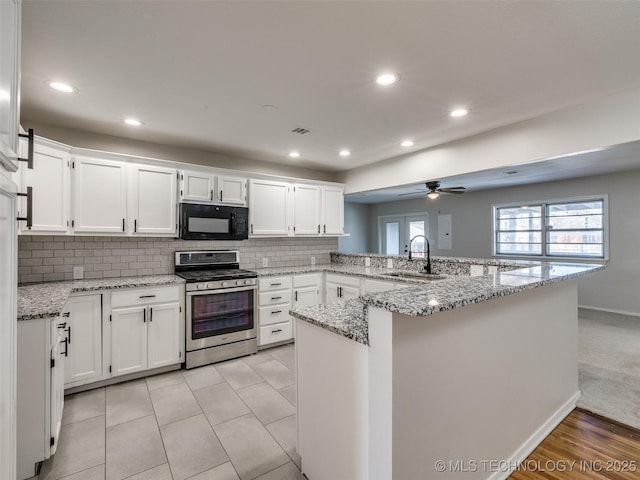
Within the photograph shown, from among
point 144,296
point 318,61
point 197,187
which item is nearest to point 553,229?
point 318,61

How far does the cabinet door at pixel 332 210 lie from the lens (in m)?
4.76

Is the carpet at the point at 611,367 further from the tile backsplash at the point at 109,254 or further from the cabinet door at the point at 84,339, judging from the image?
the cabinet door at the point at 84,339

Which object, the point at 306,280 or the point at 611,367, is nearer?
the point at 611,367

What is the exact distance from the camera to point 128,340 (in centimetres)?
295

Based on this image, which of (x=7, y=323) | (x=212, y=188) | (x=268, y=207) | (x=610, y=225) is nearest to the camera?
(x=7, y=323)

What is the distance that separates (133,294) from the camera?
2.98 m

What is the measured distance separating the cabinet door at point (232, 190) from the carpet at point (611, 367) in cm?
387

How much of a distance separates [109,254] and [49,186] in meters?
0.90

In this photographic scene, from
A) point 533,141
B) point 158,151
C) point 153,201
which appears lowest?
point 153,201

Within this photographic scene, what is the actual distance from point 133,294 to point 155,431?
1.29 meters

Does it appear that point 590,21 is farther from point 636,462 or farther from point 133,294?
point 133,294

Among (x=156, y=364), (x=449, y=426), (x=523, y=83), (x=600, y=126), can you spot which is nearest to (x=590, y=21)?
(x=523, y=83)

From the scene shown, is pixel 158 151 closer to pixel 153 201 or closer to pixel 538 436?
pixel 153 201

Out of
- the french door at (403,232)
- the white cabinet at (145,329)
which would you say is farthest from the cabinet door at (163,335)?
the french door at (403,232)
